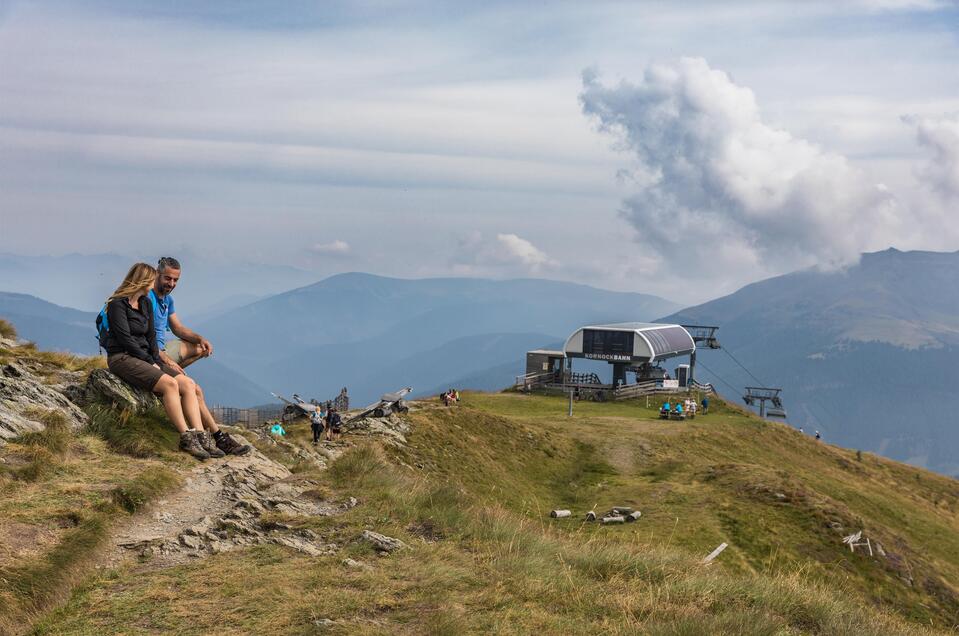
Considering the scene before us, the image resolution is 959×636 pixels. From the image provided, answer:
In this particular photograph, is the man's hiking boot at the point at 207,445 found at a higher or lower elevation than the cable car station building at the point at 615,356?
higher

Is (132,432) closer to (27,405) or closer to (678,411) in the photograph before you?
(27,405)

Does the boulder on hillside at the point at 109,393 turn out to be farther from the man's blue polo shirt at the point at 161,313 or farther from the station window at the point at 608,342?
the station window at the point at 608,342

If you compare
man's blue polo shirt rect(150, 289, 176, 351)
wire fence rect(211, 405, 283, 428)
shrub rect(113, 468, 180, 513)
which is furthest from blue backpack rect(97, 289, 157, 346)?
wire fence rect(211, 405, 283, 428)

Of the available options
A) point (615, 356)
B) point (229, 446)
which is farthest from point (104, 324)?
point (615, 356)

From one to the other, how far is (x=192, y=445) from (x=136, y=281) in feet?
9.46

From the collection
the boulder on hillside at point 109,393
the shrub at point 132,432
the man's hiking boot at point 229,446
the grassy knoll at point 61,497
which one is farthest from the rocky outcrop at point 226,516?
the boulder on hillside at point 109,393

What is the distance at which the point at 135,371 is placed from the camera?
41.9ft

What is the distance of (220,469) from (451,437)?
2028cm

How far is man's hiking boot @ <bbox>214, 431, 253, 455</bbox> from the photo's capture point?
13070mm

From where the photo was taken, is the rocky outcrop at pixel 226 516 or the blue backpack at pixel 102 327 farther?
the blue backpack at pixel 102 327

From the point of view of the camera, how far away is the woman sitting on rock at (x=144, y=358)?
12453 mm

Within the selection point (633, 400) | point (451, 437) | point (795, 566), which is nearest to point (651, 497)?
point (795, 566)

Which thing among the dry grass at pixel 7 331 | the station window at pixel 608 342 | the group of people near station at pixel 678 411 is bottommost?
the group of people near station at pixel 678 411

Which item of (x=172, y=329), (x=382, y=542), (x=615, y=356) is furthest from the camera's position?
(x=615, y=356)
